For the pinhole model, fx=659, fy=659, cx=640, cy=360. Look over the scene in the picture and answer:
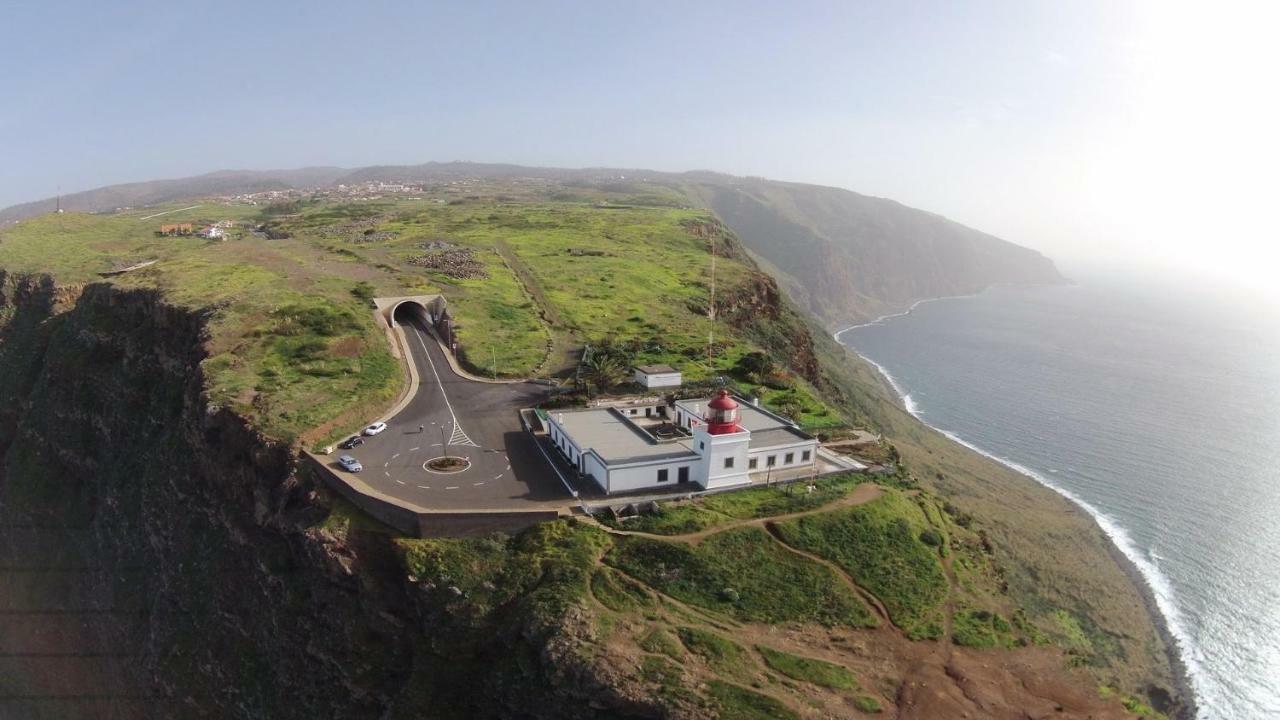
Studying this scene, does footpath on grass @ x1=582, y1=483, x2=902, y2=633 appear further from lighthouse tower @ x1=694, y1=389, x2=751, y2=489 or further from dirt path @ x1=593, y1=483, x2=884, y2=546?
lighthouse tower @ x1=694, y1=389, x2=751, y2=489

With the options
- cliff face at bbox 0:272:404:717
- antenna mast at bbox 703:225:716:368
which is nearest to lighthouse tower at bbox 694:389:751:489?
cliff face at bbox 0:272:404:717

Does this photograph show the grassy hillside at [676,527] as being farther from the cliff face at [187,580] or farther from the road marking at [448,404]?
the road marking at [448,404]

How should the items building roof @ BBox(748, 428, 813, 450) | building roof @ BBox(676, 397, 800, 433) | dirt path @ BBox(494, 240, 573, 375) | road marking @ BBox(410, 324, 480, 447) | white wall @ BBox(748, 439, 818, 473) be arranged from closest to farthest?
1. white wall @ BBox(748, 439, 818, 473)
2. building roof @ BBox(748, 428, 813, 450)
3. road marking @ BBox(410, 324, 480, 447)
4. building roof @ BBox(676, 397, 800, 433)
5. dirt path @ BBox(494, 240, 573, 375)

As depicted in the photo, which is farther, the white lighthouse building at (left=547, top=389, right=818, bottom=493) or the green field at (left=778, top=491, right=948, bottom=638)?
the white lighthouse building at (left=547, top=389, right=818, bottom=493)

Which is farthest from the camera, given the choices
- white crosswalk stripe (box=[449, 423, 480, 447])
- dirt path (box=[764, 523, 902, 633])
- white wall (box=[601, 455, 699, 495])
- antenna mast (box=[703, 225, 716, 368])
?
antenna mast (box=[703, 225, 716, 368])

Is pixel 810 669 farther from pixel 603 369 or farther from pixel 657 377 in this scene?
pixel 603 369

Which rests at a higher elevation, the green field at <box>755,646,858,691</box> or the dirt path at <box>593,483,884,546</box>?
the dirt path at <box>593,483,884,546</box>

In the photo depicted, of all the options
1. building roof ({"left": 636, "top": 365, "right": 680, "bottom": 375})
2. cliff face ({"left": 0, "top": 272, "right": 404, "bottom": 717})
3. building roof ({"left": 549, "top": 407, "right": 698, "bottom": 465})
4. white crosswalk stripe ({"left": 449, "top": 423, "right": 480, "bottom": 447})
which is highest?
building roof ({"left": 636, "top": 365, "right": 680, "bottom": 375})
